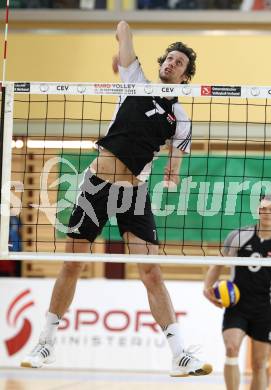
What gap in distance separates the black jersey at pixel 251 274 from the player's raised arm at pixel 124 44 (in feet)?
8.22

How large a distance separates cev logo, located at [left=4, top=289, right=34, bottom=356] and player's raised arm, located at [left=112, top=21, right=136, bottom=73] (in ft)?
19.5

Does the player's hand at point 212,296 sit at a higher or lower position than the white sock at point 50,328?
higher

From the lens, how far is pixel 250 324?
9.42 metres

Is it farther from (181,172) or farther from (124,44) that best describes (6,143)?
(181,172)

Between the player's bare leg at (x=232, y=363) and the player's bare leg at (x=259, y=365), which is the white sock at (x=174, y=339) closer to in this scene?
the player's bare leg at (x=232, y=363)

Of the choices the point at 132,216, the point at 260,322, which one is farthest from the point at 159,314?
the point at 260,322

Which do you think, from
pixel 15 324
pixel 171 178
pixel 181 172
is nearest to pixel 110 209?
pixel 171 178

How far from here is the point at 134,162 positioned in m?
7.27

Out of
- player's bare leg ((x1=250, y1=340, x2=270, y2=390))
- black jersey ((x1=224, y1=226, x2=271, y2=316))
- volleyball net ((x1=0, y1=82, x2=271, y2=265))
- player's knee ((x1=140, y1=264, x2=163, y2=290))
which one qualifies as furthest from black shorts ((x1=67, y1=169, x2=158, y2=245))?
player's bare leg ((x1=250, y1=340, x2=270, y2=390))

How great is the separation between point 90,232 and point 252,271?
8.78 feet

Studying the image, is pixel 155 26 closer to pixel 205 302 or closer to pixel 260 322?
pixel 205 302

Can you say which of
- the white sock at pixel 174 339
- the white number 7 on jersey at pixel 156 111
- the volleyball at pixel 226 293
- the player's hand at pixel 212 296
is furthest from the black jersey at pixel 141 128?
the player's hand at pixel 212 296

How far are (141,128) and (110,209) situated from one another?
0.63 meters

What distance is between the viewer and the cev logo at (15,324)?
12.5m
